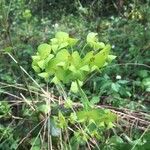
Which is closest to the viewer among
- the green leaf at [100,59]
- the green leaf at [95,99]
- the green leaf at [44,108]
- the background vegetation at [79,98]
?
the green leaf at [100,59]

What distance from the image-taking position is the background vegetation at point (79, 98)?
2.32 metres

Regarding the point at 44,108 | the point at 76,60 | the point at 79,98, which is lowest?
the point at 79,98

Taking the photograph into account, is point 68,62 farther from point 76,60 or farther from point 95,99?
point 95,99

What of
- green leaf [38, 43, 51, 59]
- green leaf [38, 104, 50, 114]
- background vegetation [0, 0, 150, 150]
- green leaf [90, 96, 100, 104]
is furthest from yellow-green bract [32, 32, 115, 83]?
green leaf [90, 96, 100, 104]

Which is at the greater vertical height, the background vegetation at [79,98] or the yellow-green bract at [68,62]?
the yellow-green bract at [68,62]

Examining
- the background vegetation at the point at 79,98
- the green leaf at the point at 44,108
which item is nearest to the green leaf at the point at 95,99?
the background vegetation at the point at 79,98

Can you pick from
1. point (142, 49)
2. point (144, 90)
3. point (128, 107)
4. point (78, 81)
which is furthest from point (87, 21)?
point (78, 81)

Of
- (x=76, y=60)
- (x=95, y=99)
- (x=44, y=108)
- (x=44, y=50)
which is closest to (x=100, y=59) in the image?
(x=76, y=60)

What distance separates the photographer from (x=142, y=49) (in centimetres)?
363

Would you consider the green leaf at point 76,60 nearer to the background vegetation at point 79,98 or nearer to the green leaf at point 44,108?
the background vegetation at point 79,98

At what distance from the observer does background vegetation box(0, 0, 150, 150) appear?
91.2 inches

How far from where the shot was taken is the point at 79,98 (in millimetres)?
2898

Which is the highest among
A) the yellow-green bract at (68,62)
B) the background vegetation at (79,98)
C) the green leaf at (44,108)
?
the yellow-green bract at (68,62)

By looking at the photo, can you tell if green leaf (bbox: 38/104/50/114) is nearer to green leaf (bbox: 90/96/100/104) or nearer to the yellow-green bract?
green leaf (bbox: 90/96/100/104)
